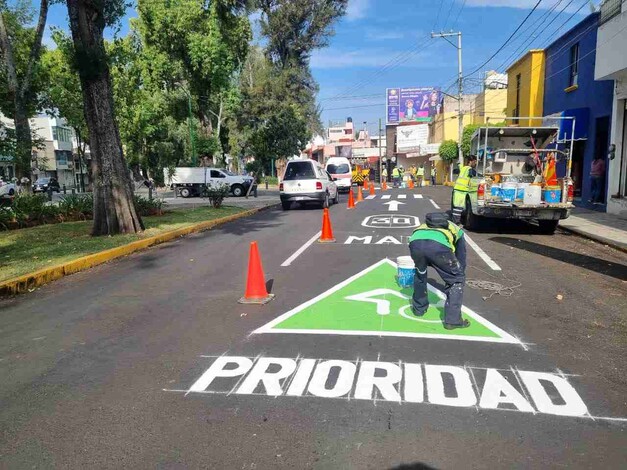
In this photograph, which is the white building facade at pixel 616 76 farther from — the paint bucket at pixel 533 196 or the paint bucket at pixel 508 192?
the paint bucket at pixel 508 192

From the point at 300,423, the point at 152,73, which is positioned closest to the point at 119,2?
the point at 300,423

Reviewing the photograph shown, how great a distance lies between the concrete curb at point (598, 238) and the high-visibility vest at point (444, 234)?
21.7 feet

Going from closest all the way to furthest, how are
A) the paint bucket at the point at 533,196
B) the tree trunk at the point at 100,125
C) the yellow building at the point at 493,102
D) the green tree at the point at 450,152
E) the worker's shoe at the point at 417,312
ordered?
the worker's shoe at the point at 417,312
the paint bucket at the point at 533,196
the tree trunk at the point at 100,125
the yellow building at the point at 493,102
the green tree at the point at 450,152

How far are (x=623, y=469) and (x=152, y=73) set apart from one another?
34.9 m

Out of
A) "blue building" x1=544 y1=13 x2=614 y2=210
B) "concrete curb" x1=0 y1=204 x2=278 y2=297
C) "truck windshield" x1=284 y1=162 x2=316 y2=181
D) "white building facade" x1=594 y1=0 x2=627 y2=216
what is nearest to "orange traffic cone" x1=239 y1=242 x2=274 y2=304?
"concrete curb" x1=0 y1=204 x2=278 y2=297

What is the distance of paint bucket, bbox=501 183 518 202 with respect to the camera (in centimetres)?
1155

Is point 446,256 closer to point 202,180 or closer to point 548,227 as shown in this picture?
point 548,227

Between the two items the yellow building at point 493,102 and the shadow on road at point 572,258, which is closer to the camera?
the shadow on road at point 572,258

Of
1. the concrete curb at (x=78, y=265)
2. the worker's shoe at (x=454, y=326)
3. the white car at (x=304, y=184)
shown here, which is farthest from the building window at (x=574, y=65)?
the worker's shoe at (x=454, y=326)

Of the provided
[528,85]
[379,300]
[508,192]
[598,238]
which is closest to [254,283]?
[379,300]

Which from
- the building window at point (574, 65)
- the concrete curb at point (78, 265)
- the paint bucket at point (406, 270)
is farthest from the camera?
the building window at point (574, 65)

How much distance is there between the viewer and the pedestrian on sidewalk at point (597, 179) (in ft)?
54.1

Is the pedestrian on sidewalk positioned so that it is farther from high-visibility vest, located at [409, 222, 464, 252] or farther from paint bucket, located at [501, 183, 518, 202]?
high-visibility vest, located at [409, 222, 464, 252]

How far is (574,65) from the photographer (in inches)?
748
